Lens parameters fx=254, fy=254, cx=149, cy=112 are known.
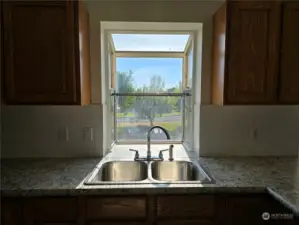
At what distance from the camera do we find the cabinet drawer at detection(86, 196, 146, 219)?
158 cm

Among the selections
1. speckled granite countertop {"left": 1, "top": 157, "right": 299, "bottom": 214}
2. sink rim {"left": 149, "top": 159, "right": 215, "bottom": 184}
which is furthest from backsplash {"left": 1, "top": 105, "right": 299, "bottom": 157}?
sink rim {"left": 149, "top": 159, "right": 215, "bottom": 184}

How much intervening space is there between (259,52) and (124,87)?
1288 mm

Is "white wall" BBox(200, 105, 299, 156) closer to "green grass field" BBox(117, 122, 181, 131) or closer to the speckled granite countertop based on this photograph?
the speckled granite countertop

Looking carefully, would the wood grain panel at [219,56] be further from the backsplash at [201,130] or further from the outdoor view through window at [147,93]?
the outdoor view through window at [147,93]

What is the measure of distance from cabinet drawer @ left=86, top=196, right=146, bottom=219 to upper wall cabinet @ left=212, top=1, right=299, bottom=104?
992 mm

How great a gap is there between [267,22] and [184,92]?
0.97m

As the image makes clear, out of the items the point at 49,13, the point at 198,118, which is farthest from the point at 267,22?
the point at 49,13

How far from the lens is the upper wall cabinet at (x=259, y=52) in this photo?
1.91 metres

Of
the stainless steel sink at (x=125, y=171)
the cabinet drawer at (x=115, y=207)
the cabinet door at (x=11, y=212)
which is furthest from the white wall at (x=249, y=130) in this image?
the cabinet door at (x=11, y=212)

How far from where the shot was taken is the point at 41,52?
1.83 m

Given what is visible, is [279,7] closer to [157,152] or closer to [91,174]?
[157,152]

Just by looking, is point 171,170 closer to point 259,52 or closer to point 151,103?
point 151,103

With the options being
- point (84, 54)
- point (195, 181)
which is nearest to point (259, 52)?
point (195, 181)

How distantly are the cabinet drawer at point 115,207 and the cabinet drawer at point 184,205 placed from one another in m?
0.12
